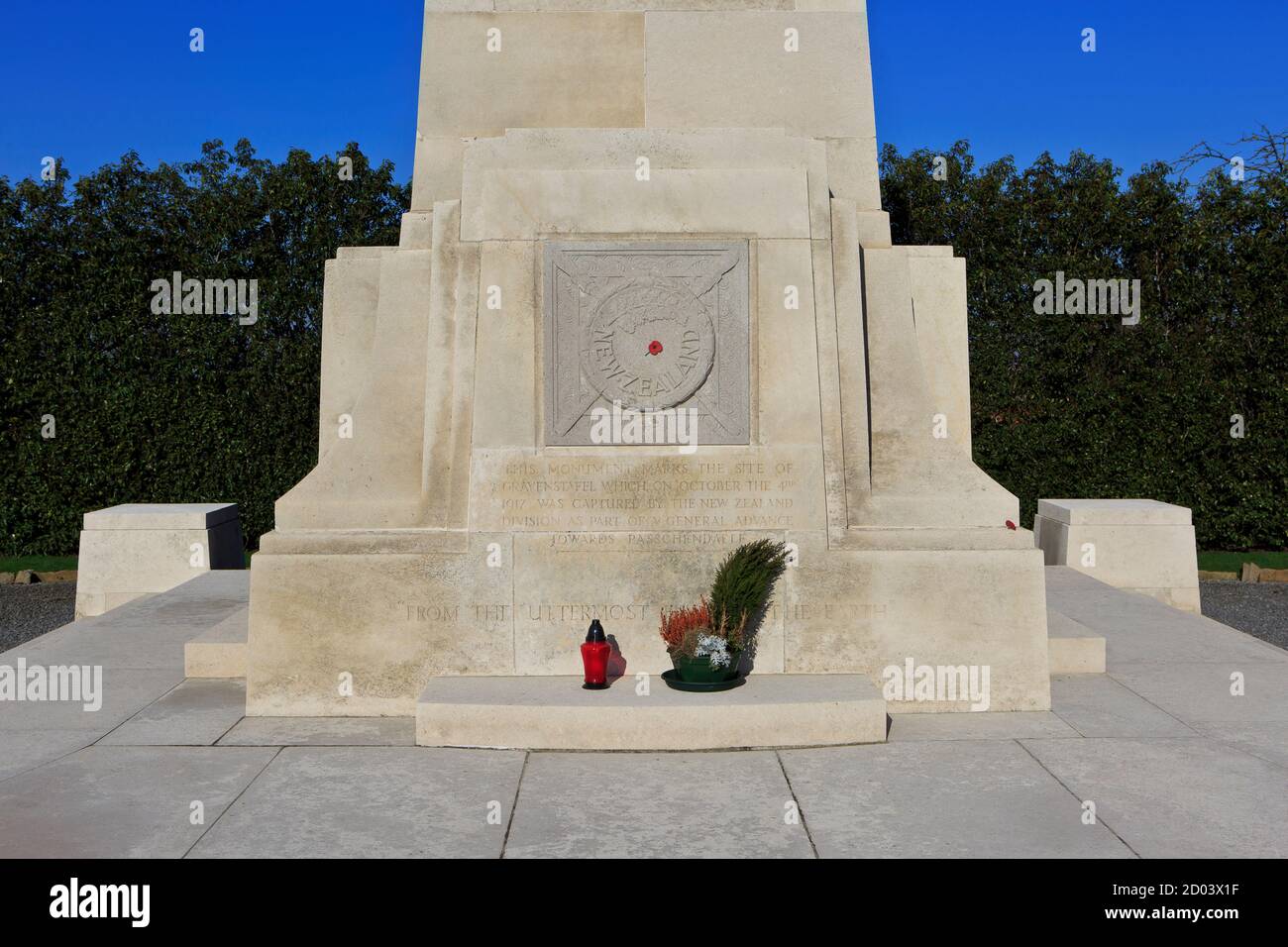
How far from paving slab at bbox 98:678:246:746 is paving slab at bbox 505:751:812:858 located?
2158mm

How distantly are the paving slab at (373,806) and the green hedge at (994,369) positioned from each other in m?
10.2

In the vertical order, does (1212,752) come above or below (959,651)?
below

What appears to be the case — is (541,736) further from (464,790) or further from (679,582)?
(679,582)

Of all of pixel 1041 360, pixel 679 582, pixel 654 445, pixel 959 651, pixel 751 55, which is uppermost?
pixel 751 55

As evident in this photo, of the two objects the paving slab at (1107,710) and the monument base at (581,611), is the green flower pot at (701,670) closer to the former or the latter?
the monument base at (581,611)

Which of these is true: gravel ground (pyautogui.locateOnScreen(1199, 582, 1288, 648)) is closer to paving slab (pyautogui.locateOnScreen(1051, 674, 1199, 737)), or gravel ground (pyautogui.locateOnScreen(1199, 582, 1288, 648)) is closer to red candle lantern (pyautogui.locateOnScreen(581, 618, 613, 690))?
paving slab (pyautogui.locateOnScreen(1051, 674, 1199, 737))

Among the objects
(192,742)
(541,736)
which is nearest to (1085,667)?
(541,736)

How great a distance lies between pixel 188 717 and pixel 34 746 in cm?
90

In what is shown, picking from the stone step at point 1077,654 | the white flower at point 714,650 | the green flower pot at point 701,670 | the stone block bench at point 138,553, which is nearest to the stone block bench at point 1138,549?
the stone step at point 1077,654

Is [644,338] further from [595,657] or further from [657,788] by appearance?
[657,788]

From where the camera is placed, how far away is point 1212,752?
260 inches

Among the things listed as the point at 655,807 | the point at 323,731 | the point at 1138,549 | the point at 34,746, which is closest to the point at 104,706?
the point at 34,746

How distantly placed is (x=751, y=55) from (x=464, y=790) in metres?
6.39

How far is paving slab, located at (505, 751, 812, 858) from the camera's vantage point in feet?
17.3
